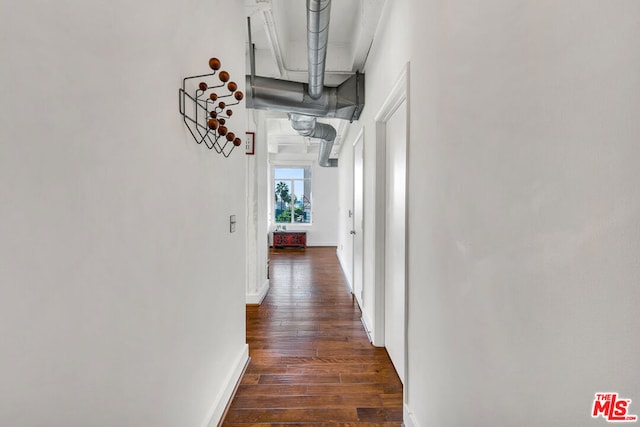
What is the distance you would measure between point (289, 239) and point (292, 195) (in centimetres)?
136

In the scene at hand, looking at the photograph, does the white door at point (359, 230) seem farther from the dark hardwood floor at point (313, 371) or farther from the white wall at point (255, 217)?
the white wall at point (255, 217)

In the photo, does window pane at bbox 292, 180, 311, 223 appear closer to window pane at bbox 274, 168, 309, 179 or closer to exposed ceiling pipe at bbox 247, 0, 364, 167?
window pane at bbox 274, 168, 309, 179

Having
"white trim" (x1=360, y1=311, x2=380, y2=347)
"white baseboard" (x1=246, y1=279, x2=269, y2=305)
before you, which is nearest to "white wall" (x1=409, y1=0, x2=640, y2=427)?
"white trim" (x1=360, y1=311, x2=380, y2=347)

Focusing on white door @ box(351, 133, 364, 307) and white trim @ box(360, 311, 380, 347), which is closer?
white trim @ box(360, 311, 380, 347)

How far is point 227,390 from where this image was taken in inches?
70.9

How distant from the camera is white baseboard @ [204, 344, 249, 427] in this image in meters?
1.58

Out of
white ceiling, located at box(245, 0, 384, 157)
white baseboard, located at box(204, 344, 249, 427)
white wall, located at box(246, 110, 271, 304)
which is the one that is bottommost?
white baseboard, located at box(204, 344, 249, 427)

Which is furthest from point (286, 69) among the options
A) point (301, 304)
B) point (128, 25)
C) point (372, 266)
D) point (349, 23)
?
point (301, 304)

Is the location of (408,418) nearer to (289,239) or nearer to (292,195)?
(289,239)

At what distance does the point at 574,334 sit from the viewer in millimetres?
600

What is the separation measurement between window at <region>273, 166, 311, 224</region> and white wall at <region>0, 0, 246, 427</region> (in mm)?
7053

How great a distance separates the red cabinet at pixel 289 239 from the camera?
7816 millimetres

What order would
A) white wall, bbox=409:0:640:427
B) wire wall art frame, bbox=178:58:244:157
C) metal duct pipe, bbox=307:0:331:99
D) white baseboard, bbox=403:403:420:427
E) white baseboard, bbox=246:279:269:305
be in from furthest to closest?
white baseboard, bbox=246:279:269:305, metal duct pipe, bbox=307:0:331:99, white baseboard, bbox=403:403:420:427, wire wall art frame, bbox=178:58:244:157, white wall, bbox=409:0:640:427

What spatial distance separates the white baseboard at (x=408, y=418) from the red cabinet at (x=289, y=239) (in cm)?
629
